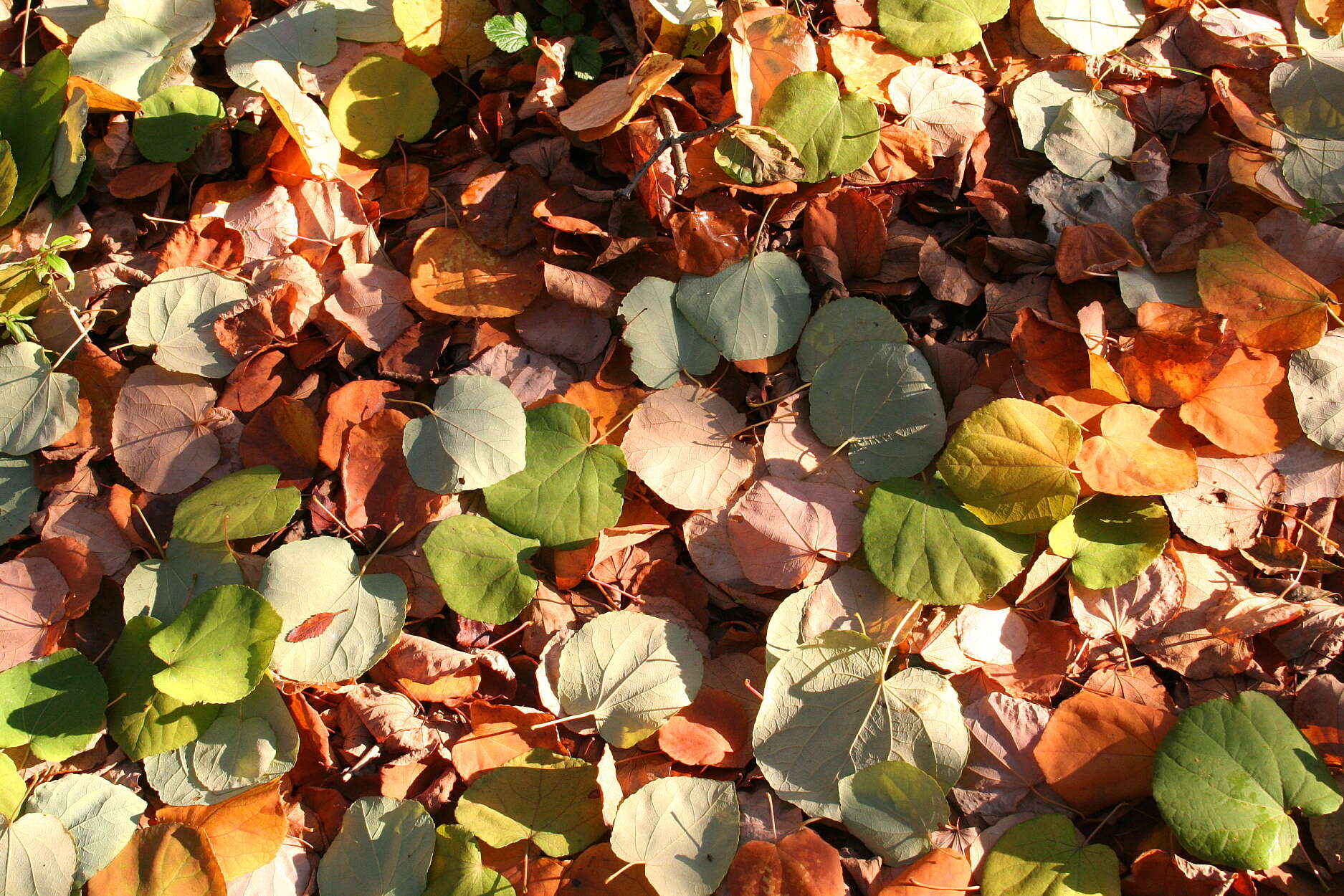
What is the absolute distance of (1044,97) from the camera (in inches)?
63.2

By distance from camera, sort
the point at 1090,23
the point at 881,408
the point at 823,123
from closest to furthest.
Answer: the point at 881,408 < the point at 823,123 < the point at 1090,23

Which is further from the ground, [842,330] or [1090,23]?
[1090,23]

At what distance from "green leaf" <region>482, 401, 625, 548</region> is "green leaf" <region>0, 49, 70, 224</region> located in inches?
43.3

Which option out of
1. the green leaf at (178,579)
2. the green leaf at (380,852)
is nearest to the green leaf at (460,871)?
the green leaf at (380,852)

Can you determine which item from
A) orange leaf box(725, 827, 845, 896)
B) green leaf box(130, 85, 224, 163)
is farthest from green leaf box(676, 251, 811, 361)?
green leaf box(130, 85, 224, 163)

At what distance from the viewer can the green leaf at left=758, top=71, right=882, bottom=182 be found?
1.53m

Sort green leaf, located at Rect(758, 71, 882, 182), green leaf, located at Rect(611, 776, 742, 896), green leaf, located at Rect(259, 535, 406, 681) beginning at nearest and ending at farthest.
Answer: green leaf, located at Rect(611, 776, 742, 896) < green leaf, located at Rect(259, 535, 406, 681) < green leaf, located at Rect(758, 71, 882, 182)

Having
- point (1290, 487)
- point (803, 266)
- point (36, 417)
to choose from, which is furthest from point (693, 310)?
point (36, 417)

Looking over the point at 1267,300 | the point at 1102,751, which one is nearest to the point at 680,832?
the point at 1102,751

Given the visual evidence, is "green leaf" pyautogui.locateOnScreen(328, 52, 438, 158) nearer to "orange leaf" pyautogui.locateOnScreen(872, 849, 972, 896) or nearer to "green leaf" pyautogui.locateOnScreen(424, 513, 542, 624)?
"green leaf" pyautogui.locateOnScreen(424, 513, 542, 624)

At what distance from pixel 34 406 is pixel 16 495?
6.1 inches

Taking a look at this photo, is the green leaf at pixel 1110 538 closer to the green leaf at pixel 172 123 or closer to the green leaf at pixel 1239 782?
the green leaf at pixel 1239 782

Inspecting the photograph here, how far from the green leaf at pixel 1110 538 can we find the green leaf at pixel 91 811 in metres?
1.46

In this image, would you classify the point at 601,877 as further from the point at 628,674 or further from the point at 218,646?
the point at 218,646
